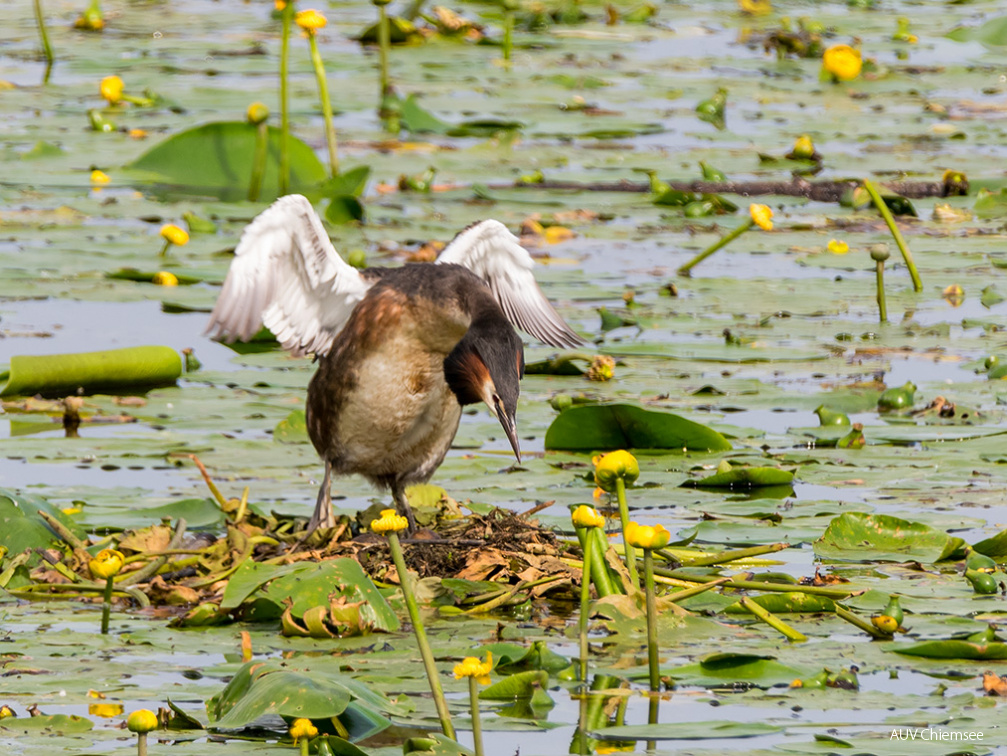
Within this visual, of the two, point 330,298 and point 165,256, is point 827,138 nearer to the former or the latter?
point 165,256

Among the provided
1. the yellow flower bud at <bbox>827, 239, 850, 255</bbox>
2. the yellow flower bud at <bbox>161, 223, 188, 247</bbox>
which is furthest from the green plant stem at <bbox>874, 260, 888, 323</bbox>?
the yellow flower bud at <bbox>161, 223, 188, 247</bbox>

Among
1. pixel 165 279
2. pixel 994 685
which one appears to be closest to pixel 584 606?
pixel 994 685

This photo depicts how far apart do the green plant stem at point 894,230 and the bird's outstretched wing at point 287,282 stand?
2.69 metres

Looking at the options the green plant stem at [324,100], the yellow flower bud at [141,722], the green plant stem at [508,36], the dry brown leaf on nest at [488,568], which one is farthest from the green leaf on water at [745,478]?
the green plant stem at [508,36]

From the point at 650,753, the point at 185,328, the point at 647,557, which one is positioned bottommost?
the point at 185,328

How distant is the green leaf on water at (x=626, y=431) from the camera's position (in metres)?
6.24

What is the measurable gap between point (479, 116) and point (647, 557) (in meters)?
10.2

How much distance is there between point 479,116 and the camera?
13672 mm

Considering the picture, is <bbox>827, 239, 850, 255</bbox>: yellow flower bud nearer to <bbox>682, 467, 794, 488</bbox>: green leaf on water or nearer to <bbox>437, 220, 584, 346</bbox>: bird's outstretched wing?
<bbox>437, 220, 584, 346</bbox>: bird's outstretched wing

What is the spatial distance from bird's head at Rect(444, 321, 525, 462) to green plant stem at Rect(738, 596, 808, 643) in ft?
3.13

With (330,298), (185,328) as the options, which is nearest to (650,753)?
(330,298)

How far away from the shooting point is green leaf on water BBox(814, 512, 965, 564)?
525 cm

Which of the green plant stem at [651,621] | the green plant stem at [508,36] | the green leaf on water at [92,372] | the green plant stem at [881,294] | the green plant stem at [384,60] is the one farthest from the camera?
the green plant stem at [508,36]

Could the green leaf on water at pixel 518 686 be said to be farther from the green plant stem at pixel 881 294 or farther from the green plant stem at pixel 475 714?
the green plant stem at pixel 881 294
